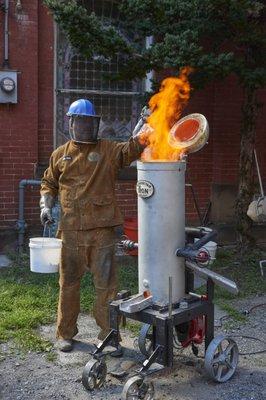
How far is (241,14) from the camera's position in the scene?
6352mm

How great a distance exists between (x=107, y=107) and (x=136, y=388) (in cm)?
536

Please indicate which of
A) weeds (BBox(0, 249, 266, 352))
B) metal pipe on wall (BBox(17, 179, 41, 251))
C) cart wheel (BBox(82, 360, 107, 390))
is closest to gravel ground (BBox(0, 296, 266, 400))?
cart wheel (BBox(82, 360, 107, 390))

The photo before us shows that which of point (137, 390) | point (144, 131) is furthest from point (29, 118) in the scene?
point (137, 390)

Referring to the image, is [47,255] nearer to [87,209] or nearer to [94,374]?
[87,209]

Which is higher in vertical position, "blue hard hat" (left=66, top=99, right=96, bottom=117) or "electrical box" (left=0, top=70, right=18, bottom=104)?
"electrical box" (left=0, top=70, right=18, bottom=104)

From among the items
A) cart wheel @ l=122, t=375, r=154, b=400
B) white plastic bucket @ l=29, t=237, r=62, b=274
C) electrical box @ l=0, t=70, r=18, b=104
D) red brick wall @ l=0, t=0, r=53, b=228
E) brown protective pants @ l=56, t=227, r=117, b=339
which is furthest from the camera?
red brick wall @ l=0, t=0, r=53, b=228

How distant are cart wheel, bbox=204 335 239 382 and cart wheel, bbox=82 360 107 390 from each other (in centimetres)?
76

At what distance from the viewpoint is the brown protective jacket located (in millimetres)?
4746

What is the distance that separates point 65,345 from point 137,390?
1154 mm

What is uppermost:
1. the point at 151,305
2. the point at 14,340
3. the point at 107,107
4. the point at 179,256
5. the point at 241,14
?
the point at 241,14

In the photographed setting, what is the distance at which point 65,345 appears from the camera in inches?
192

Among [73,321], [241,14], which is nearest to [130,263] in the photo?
[73,321]

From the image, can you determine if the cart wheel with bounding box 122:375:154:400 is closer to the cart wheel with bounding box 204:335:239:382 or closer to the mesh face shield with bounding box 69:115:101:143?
the cart wheel with bounding box 204:335:239:382

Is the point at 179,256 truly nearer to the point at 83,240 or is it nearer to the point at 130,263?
the point at 83,240
